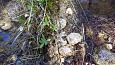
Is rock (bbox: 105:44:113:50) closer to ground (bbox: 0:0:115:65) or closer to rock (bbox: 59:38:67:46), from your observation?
ground (bbox: 0:0:115:65)

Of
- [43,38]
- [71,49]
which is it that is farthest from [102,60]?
[43,38]

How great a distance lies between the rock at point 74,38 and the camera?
1.97 metres

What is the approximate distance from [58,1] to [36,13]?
23 centimetres

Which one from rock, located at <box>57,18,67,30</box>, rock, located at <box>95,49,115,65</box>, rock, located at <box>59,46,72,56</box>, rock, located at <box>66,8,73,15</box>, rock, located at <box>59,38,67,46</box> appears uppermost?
rock, located at <box>66,8,73,15</box>

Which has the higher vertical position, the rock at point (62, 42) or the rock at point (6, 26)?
the rock at point (6, 26)

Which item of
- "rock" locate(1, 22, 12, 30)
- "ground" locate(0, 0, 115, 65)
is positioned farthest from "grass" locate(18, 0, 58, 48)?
"rock" locate(1, 22, 12, 30)

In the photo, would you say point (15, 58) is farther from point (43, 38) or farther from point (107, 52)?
point (107, 52)

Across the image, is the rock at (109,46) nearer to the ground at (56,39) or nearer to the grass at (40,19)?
the ground at (56,39)

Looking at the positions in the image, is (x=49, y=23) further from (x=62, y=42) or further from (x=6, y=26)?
(x=6, y=26)

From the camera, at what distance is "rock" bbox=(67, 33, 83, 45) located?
1974 millimetres

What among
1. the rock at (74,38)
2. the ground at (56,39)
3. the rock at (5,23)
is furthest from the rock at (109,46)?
the rock at (5,23)

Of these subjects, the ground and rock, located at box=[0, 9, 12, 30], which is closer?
the ground

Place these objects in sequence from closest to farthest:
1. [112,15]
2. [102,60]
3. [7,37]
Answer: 1. [102,60]
2. [7,37]
3. [112,15]

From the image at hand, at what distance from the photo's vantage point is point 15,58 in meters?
2.03
